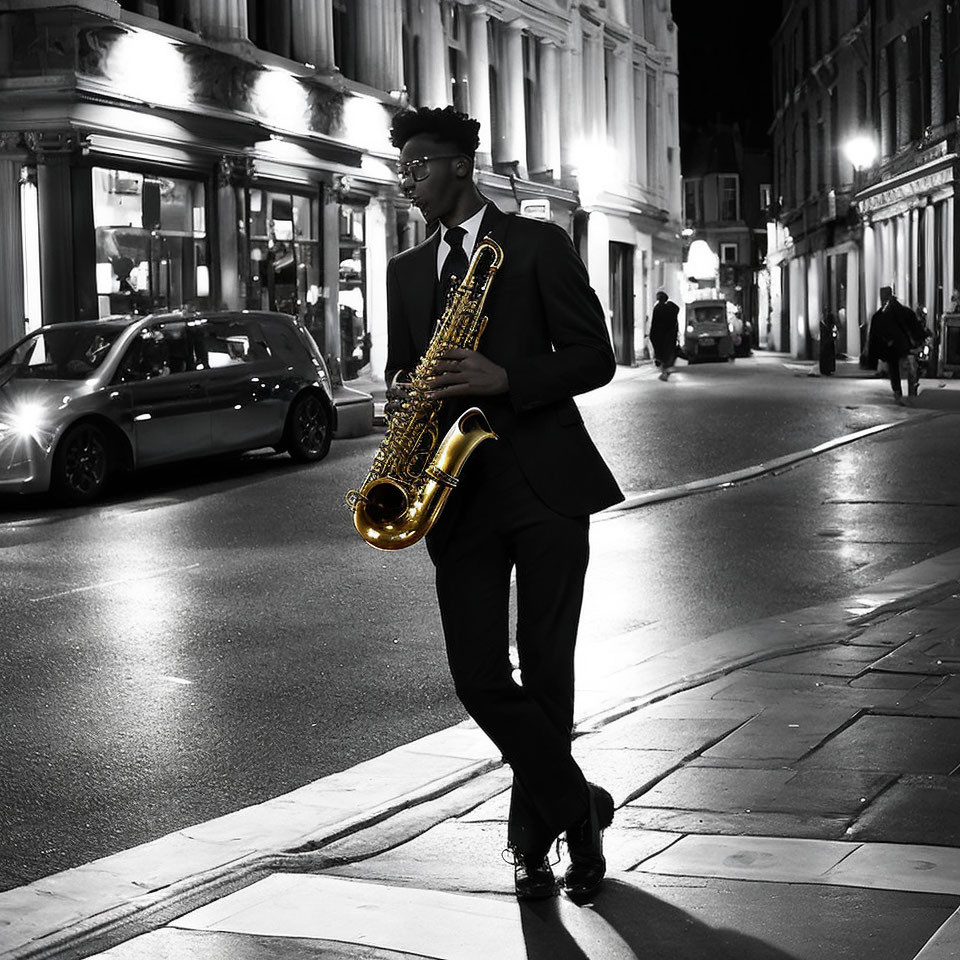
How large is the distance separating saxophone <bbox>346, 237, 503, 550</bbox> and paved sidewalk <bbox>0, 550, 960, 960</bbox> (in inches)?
37.0

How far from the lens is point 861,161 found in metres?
46.3

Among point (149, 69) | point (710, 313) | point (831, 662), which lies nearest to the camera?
point (831, 662)

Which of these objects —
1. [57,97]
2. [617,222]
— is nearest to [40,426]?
[57,97]

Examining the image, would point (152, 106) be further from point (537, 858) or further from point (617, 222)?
point (617, 222)

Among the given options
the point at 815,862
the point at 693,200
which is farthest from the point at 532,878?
the point at 693,200

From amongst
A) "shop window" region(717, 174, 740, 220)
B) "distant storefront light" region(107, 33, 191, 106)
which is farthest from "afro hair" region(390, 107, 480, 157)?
"shop window" region(717, 174, 740, 220)

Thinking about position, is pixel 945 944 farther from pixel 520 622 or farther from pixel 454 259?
pixel 454 259

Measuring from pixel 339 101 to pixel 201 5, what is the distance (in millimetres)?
4636

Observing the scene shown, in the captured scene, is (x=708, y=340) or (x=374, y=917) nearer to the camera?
(x=374, y=917)

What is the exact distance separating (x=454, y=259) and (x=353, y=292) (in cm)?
3027

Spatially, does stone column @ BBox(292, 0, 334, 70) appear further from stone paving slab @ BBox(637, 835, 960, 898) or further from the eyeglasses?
stone paving slab @ BBox(637, 835, 960, 898)

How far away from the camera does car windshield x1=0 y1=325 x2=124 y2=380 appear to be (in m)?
16.9

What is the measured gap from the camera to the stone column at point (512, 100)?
4416 centimetres

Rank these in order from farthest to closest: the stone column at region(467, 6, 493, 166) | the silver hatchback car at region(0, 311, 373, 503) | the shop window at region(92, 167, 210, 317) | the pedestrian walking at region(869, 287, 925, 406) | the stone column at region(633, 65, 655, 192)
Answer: the stone column at region(633, 65, 655, 192) → the stone column at region(467, 6, 493, 166) → the pedestrian walking at region(869, 287, 925, 406) → the shop window at region(92, 167, 210, 317) → the silver hatchback car at region(0, 311, 373, 503)
